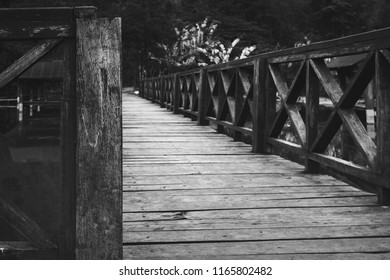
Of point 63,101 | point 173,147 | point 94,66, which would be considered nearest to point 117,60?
point 94,66

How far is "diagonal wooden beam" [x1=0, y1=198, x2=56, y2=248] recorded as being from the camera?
72.5 inches

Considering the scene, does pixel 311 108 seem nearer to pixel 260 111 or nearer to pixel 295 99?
pixel 295 99

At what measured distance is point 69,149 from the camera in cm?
176

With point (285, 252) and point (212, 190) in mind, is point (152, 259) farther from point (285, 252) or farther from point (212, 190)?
point (212, 190)

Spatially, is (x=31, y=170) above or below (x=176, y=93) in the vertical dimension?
below

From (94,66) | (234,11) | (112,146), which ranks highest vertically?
(234,11)

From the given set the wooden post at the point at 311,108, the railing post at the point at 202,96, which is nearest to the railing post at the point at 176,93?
the railing post at the point at 202,96

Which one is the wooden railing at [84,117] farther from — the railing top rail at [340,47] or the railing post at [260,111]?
the railing post at [260,111]

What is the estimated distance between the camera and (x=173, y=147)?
571cm

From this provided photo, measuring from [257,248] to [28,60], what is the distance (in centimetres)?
116

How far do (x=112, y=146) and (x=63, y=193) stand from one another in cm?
26

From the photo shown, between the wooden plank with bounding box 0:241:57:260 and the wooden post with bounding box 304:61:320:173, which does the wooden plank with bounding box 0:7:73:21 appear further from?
the wooden post with bounding box 304:61:320:173

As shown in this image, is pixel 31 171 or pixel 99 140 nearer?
pixel 99 140

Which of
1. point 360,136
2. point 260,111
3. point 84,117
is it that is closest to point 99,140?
point 84,117
